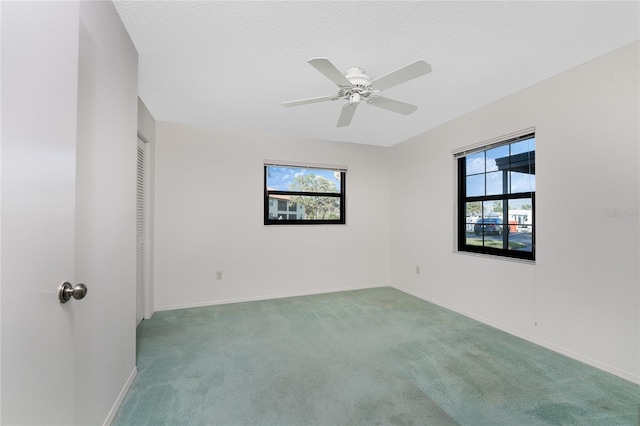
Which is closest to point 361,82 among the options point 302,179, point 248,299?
point 302,179

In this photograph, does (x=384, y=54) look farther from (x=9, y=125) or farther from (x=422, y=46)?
(x=9, y=125)

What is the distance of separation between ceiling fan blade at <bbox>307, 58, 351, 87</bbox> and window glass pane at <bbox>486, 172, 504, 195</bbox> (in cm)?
212

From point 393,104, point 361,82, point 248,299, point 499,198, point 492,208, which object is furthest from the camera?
point 248,299

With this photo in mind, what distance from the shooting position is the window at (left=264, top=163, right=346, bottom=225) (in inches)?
160

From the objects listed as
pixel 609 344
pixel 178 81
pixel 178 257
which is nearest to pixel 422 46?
pixel 178 81

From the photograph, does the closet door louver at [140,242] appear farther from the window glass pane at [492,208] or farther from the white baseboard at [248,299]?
the window glass pane at [492,208]

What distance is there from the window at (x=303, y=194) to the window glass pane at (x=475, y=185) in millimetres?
1764

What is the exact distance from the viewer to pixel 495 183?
311 cm

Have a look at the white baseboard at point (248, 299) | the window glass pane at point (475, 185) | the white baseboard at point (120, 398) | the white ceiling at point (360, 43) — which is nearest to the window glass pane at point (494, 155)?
the window glass pane at point (475, 185)

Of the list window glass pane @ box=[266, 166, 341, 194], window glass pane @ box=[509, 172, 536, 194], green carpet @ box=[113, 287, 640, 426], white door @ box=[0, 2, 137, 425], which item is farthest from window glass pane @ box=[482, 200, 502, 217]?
white door @ box=[0, 2, 137, 425]

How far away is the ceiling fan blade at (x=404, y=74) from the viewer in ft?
5.35

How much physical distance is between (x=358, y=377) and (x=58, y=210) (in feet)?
6.48

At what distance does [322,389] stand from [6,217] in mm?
1841

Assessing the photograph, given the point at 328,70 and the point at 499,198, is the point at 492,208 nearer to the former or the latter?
the point at 499,198
